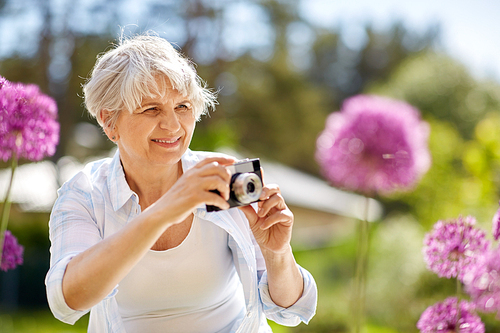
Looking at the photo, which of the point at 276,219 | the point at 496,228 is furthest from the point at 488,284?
the point at 276,219

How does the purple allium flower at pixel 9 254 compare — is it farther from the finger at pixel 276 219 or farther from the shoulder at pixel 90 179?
the finger at pixel 276 219

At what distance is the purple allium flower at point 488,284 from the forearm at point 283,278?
597 millimetres

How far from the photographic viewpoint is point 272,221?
1.44m

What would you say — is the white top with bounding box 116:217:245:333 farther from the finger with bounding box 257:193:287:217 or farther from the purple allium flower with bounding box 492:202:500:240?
the purple allium flower with bounding box 492:202:500:240

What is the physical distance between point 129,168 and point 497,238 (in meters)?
1.17

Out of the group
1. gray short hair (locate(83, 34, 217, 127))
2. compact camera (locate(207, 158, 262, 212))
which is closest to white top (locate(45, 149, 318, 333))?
gray short hair (locate(83, 34, 217, 127))

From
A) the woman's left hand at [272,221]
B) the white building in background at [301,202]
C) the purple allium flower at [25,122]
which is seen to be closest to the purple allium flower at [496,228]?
the woman's left hand at [272,221]

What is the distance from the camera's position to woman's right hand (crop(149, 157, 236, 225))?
3.79ft

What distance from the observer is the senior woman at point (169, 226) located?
148 centimetres

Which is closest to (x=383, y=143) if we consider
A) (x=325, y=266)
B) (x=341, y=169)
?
(x=341, y=169)

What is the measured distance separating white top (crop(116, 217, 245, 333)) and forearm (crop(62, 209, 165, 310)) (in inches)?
15.8

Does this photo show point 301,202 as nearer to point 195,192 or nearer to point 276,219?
point 276,219

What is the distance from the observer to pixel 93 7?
7793mm

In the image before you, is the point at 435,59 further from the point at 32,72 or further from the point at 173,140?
the point at 173,140
